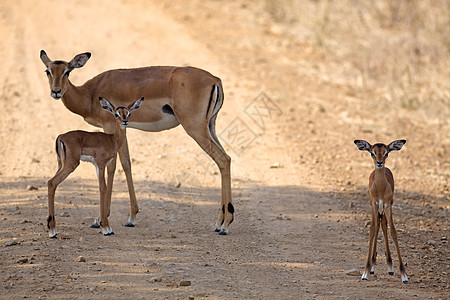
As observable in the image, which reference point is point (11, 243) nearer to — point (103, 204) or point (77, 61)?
point (103, 204)

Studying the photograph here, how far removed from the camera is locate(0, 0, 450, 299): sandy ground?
270 inches

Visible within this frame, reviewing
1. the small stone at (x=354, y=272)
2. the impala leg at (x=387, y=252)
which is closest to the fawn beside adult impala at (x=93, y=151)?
the small stone at (x=354, y=272)

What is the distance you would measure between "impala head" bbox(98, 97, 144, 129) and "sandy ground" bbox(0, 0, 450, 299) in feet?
4.59

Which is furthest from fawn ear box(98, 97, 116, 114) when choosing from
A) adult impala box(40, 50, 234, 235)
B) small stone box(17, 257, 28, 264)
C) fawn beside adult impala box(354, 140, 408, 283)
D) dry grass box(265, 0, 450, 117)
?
dry grass box(265, 0, 450, 117)

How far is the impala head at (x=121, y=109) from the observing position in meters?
7.97

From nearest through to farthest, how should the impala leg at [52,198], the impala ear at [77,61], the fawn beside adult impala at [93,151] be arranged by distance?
the impala leg at [52,198]
the fawn beside adult impala at [93,151]
the impala ear at [77,61]

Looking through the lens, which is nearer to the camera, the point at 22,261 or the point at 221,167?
the point at 22,261

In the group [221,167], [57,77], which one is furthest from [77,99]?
[221,167]

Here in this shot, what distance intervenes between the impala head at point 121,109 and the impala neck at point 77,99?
0.54m

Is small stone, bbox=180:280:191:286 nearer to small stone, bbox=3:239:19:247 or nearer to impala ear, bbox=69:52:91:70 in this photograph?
small stone, bbox=3:239:19:247

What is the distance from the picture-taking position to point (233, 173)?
10992 millimetres

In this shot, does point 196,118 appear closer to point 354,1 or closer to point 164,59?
point 164,59

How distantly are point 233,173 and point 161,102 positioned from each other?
2782 millimetres

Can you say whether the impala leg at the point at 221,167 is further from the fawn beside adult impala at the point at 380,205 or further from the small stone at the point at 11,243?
the small stone at the point at 11,243
